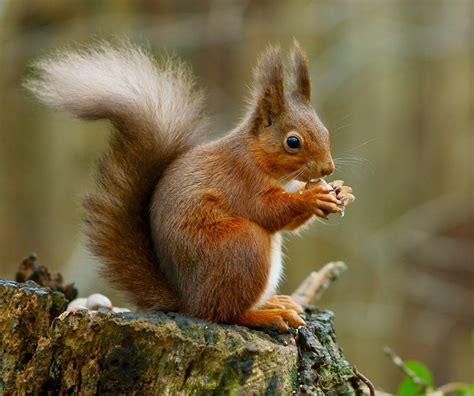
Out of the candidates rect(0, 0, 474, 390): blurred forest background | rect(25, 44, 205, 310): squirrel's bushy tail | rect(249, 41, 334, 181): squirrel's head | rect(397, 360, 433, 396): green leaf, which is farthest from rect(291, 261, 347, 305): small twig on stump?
rect(0, 0, 474, 390): blurred forest background

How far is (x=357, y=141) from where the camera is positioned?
455 centimetres

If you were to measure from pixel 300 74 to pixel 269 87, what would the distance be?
0.30ft

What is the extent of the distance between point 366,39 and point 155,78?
286 cm

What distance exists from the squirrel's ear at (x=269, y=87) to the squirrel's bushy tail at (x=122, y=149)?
0.19 metres

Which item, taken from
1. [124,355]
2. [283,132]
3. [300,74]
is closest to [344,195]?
[283,132]

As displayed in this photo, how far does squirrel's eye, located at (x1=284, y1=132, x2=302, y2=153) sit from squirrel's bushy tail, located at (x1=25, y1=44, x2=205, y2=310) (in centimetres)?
25

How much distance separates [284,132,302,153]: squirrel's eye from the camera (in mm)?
1917

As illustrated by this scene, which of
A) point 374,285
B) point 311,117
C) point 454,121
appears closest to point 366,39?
point 454,121

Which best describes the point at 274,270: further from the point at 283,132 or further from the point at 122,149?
the point at 122,149

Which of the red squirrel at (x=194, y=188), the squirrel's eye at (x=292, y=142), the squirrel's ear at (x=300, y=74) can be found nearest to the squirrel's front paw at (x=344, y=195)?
the red squirrel at (x=194, y=188)

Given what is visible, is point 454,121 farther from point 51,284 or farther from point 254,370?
point 254,370

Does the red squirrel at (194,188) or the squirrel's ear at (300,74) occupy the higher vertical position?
the squirrel's ear at (300,74)

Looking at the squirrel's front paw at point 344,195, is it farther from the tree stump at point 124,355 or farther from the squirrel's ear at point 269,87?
the tree stump at point 124,355

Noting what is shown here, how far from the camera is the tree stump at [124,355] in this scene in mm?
1492
